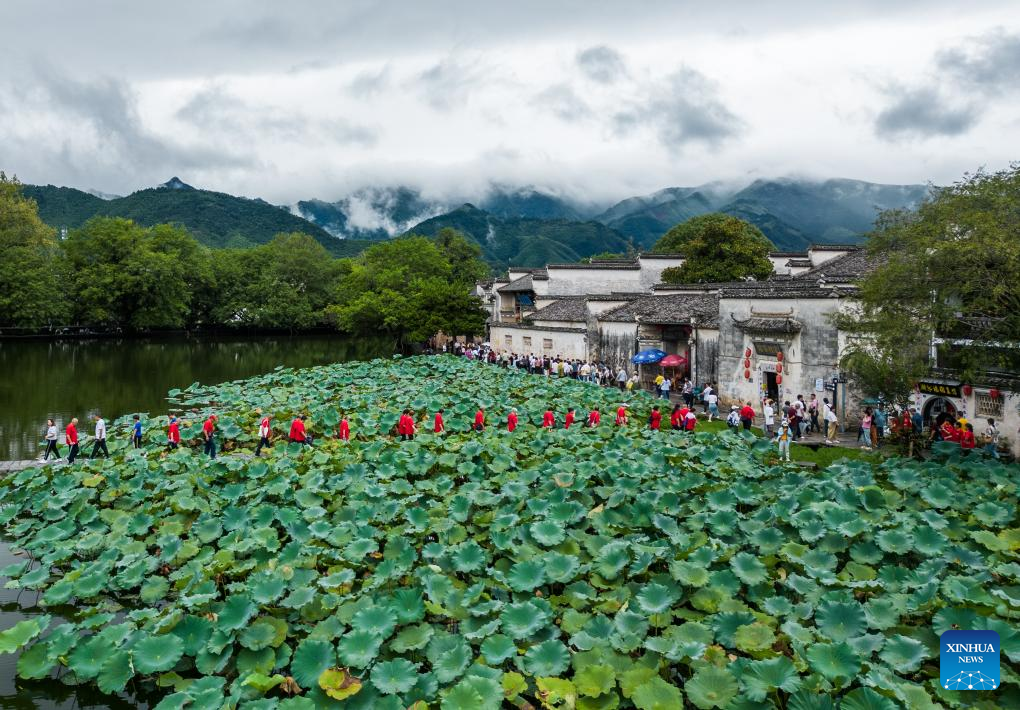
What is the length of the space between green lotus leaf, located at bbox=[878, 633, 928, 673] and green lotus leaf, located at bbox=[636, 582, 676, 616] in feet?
7.66

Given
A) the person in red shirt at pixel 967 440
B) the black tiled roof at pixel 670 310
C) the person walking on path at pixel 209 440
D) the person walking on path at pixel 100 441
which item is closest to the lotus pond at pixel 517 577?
the person in red shirt at pixel 967 440

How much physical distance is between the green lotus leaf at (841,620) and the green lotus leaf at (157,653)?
24.3 ft

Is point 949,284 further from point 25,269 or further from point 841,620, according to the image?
point 25,269

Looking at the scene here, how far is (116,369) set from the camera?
41250mm

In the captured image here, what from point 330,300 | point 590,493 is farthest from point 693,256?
point 330,300

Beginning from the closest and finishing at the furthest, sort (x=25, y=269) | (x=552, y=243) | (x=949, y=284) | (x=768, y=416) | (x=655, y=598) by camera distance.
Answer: (x=655, y=598) < (x=949, y=284) < (x=768, y=416) < (x=25, y=269) < (x=552, y=243)

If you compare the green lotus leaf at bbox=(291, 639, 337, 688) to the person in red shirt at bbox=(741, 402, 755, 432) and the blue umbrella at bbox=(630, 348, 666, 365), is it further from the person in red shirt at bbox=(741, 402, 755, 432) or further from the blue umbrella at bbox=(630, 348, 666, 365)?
the blue umbrella at bbox=(630, 348, 666, 365)

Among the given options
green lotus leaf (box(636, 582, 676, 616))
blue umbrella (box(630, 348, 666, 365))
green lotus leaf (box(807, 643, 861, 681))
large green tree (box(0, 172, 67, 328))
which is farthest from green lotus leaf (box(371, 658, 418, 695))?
large green tree (box(0, 172, 67, 328))

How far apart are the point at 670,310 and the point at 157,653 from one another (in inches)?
1073

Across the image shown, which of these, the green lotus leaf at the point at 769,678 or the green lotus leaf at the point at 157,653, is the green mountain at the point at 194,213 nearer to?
the green lotus leaf at the point at 157,653

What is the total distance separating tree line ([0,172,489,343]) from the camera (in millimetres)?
50594

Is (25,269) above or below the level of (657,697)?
above

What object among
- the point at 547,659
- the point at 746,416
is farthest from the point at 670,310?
the point at 547,659

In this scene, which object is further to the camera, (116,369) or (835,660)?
(116,369)
